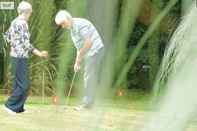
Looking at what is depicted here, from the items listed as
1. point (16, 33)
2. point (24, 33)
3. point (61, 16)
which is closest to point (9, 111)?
point (16, 33)

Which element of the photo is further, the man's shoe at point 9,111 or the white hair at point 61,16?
the man's shoe at point 9,111

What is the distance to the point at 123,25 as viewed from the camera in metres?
0.66

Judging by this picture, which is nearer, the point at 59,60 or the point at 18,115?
the point at 59,60

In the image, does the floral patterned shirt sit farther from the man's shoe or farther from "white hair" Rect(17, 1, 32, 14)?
the man's shoe

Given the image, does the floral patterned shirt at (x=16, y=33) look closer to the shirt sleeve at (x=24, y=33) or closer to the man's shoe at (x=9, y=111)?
the shirt sleeve at (x=24, y=33)

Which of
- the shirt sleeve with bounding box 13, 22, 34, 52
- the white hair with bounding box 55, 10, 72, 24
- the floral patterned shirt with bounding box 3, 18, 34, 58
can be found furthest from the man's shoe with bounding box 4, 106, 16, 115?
the white hair with bounding box 55, 10, 72, 24

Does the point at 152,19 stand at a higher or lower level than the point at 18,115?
higher

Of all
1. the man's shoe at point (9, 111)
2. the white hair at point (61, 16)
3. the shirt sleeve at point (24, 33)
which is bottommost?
the man's shoe at point (9, 111)

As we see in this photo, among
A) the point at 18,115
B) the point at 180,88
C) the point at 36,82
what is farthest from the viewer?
the point at 18,115

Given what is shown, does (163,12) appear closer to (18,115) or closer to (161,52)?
(161,52)

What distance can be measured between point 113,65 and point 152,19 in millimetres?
66

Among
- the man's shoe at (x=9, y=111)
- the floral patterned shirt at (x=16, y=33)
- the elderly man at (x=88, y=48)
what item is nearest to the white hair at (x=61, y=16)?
the elderly man at (x=88, y=48)

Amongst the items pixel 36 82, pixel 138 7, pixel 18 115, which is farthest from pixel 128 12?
pixel 18 115

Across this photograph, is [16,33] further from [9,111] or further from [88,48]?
[9,111]
